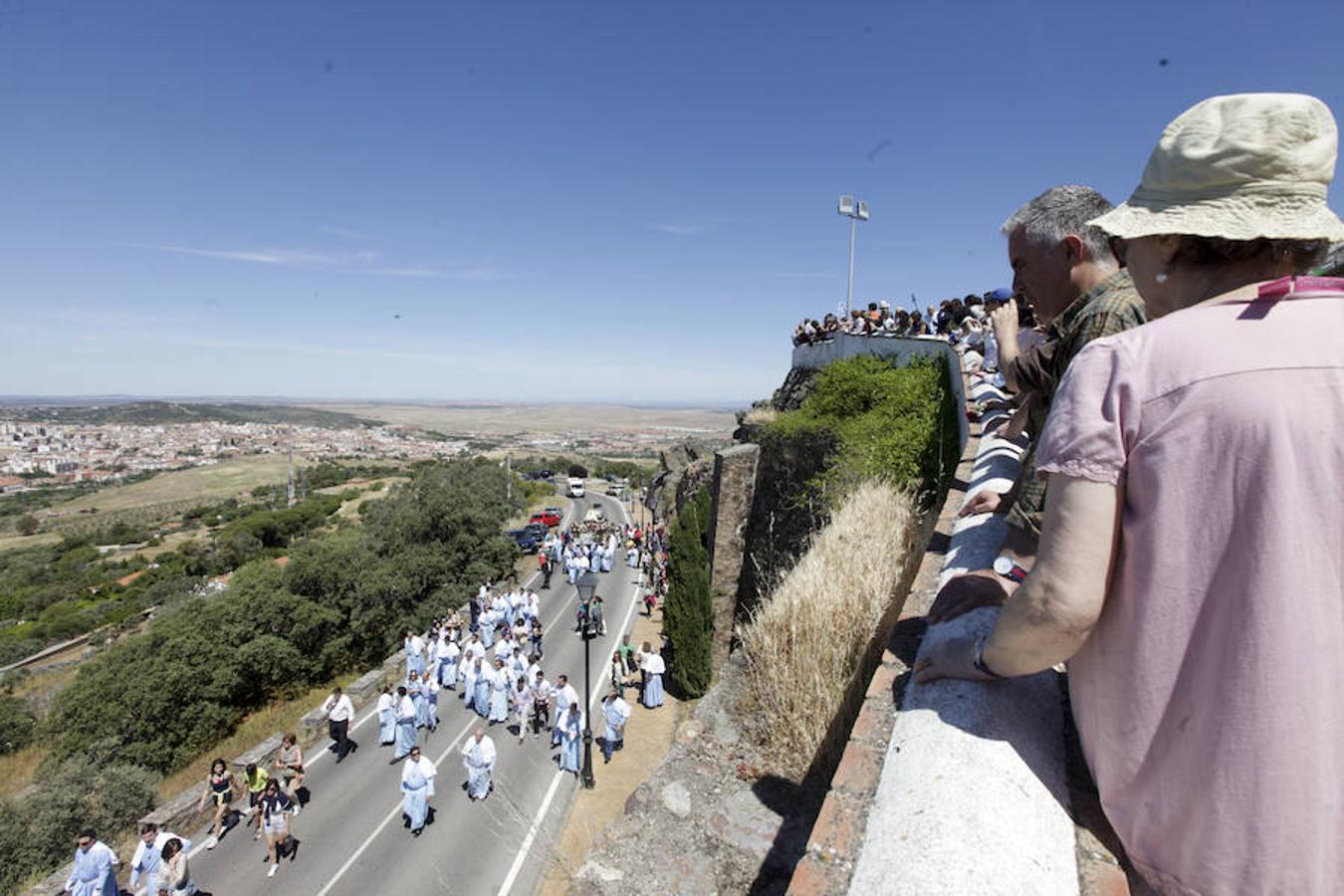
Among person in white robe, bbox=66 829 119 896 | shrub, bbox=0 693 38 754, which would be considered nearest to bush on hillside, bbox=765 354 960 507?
person in white robe, bbox=66 829 119 896

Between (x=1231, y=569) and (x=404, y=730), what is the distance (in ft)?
45.1

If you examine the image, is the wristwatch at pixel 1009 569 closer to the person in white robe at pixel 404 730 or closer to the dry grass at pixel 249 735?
the person in white robe at pixel 404 730

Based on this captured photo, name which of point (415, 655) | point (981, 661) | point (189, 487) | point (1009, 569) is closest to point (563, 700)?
point (415, 655)

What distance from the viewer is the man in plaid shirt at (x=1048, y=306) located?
2.23m

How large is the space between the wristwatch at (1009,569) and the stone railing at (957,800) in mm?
325

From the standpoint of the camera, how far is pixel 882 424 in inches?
375

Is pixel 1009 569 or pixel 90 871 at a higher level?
pixel 1009 569

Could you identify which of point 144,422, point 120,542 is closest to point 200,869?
point 120,542

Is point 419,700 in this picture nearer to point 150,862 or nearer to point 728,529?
point 150,862

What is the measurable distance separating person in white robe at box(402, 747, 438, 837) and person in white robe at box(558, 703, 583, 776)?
2283 millimetres

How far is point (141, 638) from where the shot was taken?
57.6ft

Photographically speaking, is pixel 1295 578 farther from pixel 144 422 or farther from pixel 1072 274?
pixel 144 422

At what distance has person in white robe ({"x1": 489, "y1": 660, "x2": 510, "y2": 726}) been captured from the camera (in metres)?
13.3

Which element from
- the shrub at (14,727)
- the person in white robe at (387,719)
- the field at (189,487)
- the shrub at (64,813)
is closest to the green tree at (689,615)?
the person in white robe at (387,719)
